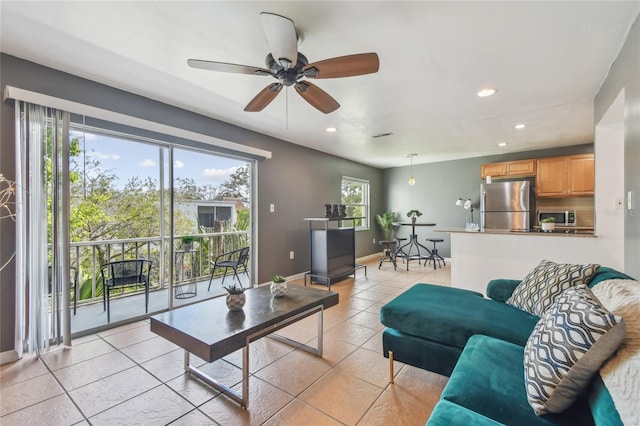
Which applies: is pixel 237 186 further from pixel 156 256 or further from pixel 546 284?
pixel 546 284

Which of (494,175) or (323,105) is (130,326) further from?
→ (494,175)

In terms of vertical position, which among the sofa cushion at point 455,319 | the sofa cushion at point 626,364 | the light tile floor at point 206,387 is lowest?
the light tile floor at point 206,387

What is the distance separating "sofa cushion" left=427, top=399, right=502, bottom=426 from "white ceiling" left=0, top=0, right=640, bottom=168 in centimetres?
206

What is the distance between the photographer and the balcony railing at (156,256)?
3375 mm

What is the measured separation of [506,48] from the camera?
2076 millimetres

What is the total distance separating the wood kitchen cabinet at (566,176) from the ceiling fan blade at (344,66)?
5199mm

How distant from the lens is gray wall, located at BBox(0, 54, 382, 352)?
7.36 ft

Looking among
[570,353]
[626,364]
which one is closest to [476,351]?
[570,353]

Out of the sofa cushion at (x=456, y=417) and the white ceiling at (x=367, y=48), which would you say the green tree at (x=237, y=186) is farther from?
the sofa cushion at (x=456, y=417)

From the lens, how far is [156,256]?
150 inches

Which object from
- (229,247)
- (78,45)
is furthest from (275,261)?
(78,45)

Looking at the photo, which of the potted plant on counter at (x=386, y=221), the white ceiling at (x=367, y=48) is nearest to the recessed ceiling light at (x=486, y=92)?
the white ceiling at (x=367, y=48)

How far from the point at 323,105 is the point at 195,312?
1912 mm

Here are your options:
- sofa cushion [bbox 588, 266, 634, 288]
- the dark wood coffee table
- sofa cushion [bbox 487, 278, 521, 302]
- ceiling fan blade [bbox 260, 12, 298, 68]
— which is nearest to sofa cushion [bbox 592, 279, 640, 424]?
sofa cushion [bbox 588, 266, 634, 288]
